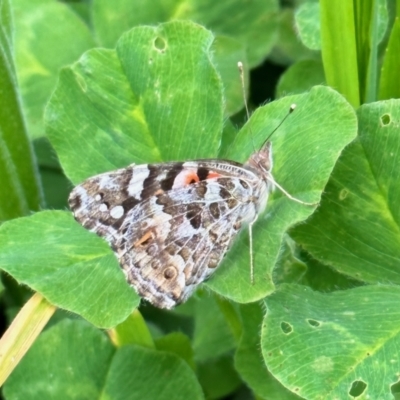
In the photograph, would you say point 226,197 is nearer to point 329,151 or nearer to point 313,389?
point 329,151

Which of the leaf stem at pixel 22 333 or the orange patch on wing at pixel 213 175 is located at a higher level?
the orange patch on wing at pixel 213 175

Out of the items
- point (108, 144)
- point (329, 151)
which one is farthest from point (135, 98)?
point (329, 151)

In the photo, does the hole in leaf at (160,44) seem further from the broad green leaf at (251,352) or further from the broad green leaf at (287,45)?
the broad green leaf at (287,45)

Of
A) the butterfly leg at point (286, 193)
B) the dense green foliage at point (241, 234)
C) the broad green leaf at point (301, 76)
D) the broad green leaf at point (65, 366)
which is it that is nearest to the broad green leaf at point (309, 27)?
the dense green foliage at point (241, 234)

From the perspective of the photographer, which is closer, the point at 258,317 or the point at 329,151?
the point at 329,151

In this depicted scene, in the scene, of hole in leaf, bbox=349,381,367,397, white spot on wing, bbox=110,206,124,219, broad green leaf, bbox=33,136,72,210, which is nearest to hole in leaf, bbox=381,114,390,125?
hole in leaf, bbox=349,381,367,397
